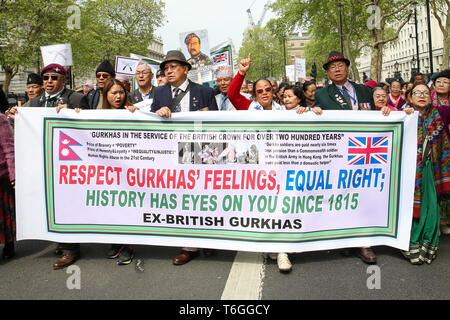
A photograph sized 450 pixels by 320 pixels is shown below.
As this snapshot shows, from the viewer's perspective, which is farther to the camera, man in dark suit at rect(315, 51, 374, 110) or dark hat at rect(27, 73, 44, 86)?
dark hat at rect(27, 73, 44, 86)

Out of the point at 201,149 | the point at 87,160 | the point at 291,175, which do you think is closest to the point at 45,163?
the point at 87,160

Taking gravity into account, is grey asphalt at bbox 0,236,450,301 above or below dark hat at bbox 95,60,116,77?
below

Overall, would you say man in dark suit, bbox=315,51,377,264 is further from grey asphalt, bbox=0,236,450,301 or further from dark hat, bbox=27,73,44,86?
dark hat, bbox=27,73,44,86

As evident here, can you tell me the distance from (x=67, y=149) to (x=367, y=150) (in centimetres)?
304

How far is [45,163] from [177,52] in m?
1.83

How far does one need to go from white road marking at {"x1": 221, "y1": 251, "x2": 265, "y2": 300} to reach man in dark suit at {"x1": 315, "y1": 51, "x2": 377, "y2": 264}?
178cm

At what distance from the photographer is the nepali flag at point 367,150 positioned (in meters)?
3.86

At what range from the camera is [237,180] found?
3.84 meters

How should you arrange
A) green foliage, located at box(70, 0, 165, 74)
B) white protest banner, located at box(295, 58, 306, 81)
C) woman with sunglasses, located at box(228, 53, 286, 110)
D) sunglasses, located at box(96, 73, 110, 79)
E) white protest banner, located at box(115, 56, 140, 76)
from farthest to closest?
green foliage, located at box(70, 0, 165, 74) < white protest banner, located at box(295, 58, 306, 81) < white protest banner, located at box(115, 56, 140, 76) < sunglasses, located at box(96, 73, 110, 79) < woman with sunglasses, located at box(228, 53, 286, 110)

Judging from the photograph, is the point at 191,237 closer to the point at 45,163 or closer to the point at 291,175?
the point at 291,175

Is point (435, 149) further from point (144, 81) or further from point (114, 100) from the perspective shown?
point (144, 81)

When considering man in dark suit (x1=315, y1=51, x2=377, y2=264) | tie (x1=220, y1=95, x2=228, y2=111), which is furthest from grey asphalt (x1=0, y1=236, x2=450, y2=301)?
tie (x1=220, y1=95, x2=228, y2=111)

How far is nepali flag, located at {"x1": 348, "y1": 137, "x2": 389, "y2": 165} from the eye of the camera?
3863mm

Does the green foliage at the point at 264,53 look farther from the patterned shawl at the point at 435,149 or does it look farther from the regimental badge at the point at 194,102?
the regimental badge at the point at 194,102
